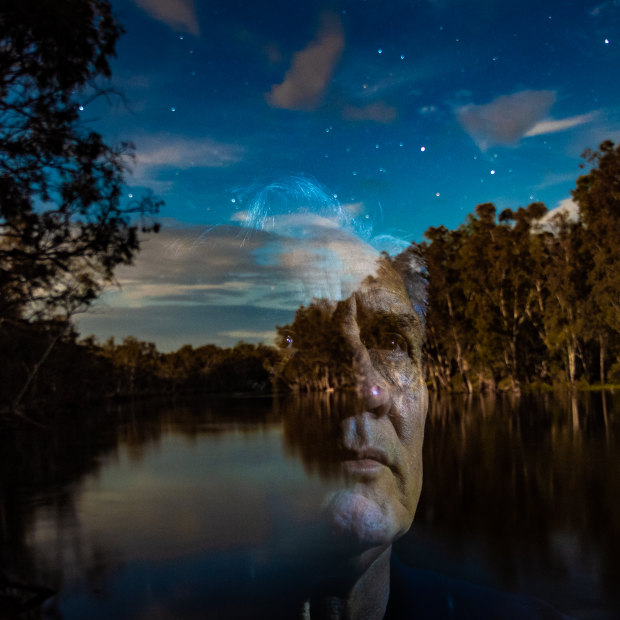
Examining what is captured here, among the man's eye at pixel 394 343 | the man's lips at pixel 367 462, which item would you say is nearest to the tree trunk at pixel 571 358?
the man's eye at pixel 394 343

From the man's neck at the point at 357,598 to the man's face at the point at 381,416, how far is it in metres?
0.31

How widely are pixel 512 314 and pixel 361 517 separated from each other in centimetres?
4390

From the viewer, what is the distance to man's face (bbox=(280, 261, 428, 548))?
5523 mm

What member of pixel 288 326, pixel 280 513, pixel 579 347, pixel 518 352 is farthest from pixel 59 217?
pixel 518 352

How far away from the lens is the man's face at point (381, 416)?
18.1 ft

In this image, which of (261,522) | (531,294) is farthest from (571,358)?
(261,522)

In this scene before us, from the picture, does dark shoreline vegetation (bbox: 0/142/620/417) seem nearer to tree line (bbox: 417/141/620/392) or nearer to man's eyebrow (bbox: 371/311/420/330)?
tree line (bbox: 417/141/620/392)

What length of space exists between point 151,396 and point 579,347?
53647mm

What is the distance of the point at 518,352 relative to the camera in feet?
154

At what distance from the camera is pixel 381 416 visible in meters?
5.74

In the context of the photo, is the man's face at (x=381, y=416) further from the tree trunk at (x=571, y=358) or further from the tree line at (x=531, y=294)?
the tree trunk at (x=571, y=358)

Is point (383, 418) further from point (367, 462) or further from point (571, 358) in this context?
point (571, 358)

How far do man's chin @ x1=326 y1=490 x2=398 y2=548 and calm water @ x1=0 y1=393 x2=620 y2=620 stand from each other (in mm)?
1144

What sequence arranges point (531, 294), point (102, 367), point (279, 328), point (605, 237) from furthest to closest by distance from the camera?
point (102, 367), point (531, 294), point (605, 237), point (279, 328)
